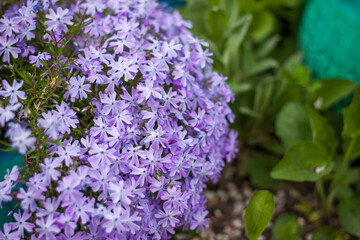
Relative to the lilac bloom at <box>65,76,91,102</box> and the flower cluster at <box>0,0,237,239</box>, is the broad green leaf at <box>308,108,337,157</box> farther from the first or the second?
the lilac bloom at <box>65,76,91,102</box>

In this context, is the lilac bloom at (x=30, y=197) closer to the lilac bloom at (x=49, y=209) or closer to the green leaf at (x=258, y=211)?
the lilac bloom at (x=49, y=209)

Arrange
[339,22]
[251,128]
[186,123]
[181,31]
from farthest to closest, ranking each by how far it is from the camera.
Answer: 1. [251,128]
2. [339,22]
3. [181,31]
4. [186,123]

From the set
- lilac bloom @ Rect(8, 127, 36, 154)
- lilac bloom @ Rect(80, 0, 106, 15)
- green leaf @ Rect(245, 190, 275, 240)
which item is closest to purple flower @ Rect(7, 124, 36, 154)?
lilac bloom @ Rect(8, 127, 36, 154)

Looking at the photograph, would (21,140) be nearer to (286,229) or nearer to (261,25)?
(286,229)

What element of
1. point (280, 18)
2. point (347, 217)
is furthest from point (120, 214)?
point (280, 18)

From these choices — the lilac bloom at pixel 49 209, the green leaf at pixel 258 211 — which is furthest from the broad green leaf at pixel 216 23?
the lilac bloom at pixel 49 209

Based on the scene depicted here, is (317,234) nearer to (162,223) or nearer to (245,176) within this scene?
(245,176)
